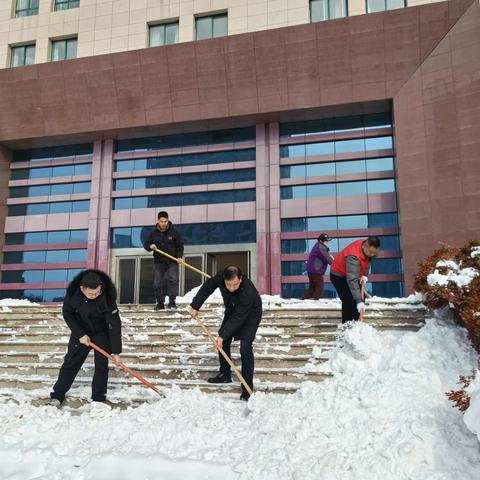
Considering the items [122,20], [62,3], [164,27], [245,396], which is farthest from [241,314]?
[62,3]

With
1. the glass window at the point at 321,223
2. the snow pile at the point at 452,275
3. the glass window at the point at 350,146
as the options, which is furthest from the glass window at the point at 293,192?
the snow pile at the point at 452,275

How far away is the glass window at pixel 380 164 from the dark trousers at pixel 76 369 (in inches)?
489

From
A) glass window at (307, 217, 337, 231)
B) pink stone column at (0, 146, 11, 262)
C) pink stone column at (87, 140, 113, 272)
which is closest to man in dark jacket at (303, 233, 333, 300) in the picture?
glass window at (307, 217, 337, 231)

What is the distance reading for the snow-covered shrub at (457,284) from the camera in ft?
16.7

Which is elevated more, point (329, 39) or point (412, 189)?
point (329, 39)

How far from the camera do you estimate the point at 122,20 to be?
16.7m

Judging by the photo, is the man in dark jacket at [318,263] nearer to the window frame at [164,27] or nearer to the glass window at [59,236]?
the window frame at [164,27]

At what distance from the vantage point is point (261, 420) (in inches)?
159

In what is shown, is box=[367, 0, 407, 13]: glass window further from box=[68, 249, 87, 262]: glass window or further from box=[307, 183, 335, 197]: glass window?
box=[68, 249, 87, 262]: glass window

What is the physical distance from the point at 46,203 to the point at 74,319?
564 inches

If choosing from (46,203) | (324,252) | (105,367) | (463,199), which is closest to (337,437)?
(105,367)

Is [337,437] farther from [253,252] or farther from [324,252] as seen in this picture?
[253,252]

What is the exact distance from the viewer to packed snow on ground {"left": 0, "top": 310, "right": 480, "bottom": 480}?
3.21 meters

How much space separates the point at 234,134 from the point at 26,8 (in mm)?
10063
